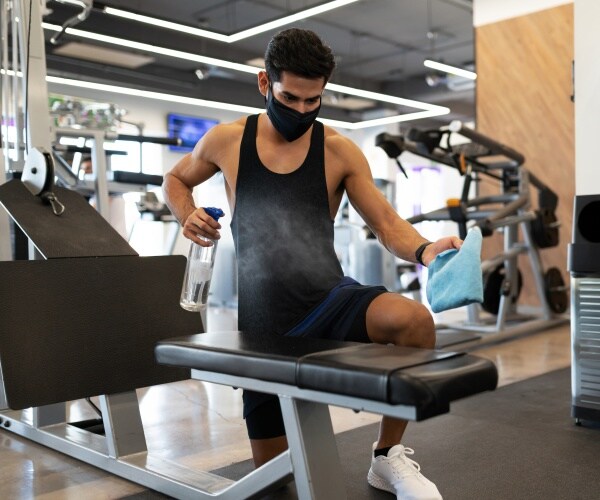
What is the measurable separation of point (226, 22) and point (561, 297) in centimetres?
572

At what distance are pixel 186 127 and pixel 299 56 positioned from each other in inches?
398

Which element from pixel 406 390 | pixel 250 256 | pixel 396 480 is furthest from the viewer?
pixel 250 256

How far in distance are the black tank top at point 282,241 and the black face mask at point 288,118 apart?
0.27 feet

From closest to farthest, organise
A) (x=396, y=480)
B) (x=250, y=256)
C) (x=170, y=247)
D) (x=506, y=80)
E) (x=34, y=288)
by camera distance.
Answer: (x=396, y=480)
(x=250, y=256)
(x=34, y=288)
(x=170, y=247)
(x=506, y=80)

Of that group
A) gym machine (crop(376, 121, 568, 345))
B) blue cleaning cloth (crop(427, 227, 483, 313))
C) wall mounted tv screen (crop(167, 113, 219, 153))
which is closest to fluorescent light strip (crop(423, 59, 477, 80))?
gym machine (crop(376, 121, 568, 345))

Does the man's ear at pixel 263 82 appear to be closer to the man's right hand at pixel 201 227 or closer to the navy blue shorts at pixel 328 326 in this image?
the man's right hand at pixel 201 227

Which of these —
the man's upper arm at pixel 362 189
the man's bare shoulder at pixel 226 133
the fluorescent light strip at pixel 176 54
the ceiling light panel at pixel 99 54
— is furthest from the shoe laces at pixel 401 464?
the ceiling light panel at pixel 99 54

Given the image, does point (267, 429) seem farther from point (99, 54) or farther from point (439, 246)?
point (99, 54)

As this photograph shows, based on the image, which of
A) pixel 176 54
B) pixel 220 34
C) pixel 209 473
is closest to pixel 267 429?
pixel 209 473

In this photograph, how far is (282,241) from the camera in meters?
1.84

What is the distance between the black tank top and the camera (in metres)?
1.83

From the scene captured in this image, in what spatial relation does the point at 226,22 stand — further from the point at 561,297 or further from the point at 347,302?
the point at 347,302

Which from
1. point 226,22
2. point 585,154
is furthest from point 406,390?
point 226,22

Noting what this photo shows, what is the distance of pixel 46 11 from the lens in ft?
9.59
